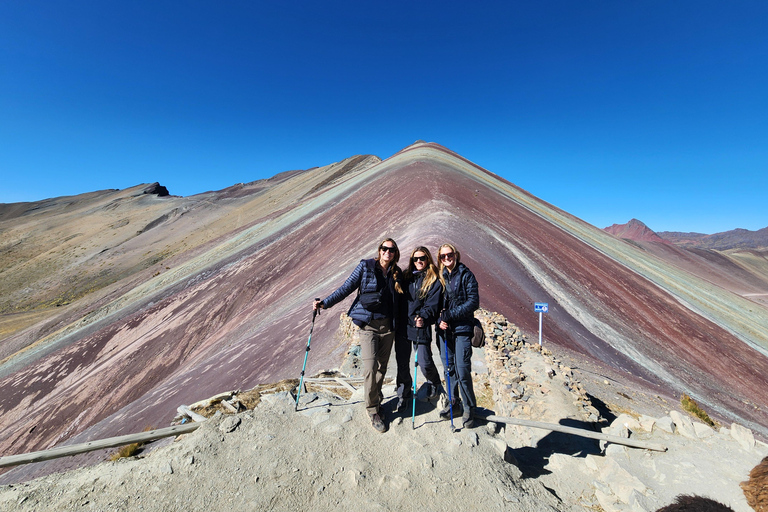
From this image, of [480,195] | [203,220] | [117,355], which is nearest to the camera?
[117,355]

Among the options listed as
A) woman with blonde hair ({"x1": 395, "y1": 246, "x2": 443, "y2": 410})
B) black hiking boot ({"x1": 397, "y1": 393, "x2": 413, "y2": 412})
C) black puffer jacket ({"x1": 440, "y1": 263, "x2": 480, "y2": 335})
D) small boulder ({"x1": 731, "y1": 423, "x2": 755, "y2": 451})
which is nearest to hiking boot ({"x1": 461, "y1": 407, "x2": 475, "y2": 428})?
woman with blonde hair ({"x1": 395, "y1": 246, "x2": 443, "y2": 410})

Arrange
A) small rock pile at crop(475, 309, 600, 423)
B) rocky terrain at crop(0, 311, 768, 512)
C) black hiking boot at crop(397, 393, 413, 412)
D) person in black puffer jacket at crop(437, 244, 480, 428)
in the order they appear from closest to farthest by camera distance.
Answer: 1. rocky terrain at crop(0, 311, 768, 512)
2. person in black puffer jacket at crop(437, 244, 480, 428)
3. black hiking boot at crop(397, 393, 413, 412)
4. small rock pile at crop(475, 309, 600, 423)

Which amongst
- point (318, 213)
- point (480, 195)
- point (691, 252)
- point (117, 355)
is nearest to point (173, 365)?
point (117, 355)

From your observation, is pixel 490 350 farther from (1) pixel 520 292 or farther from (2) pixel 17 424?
(2) pixel 17 424

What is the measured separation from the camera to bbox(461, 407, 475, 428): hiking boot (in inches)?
155

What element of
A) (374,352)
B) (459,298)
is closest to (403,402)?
(374,352)

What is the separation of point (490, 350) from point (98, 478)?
6.49 metres

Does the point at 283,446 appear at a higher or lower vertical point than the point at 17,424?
higher

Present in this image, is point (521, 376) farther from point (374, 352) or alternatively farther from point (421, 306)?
point (374, 352)

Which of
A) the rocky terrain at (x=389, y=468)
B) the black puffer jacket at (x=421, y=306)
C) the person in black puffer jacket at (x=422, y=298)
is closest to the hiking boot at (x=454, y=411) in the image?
the rocky terrain at (x=389, y=468)

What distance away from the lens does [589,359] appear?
9.34 metres

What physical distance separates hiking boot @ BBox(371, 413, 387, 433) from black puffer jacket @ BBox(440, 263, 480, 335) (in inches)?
54.7

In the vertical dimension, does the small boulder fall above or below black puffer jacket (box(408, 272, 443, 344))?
below

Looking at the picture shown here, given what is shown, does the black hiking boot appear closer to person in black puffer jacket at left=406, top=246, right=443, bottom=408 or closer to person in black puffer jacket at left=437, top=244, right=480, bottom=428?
person in black puffer jacket at left=437, top=244, right=480, bottom=428
